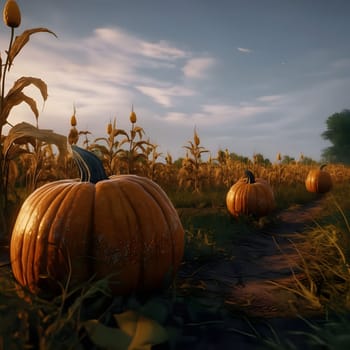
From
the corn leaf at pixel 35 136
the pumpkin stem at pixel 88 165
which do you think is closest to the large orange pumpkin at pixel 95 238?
the pumpkin stem at pixel 88 165

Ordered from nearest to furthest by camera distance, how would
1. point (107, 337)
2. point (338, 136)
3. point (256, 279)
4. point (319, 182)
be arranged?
point (107, 337)
point (256, 279)
point (319, 182)
point (338, 136)

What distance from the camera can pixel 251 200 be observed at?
5.37 metres

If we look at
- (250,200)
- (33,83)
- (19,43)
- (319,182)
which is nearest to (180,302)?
(33,83)

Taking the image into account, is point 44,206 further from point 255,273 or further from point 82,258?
point 255,273

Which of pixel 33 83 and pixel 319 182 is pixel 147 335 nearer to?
pixel 33 83

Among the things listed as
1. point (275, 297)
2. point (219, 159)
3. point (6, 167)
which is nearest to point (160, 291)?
point (275, 297)

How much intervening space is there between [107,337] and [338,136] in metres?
51.0

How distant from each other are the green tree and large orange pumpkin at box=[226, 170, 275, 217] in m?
45.6

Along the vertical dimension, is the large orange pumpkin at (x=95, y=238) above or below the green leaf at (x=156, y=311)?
above

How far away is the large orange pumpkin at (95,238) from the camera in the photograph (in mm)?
1811

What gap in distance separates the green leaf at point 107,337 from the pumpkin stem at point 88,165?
38.9 inches

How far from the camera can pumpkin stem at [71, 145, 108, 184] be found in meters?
2.11

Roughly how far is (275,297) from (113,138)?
15.8ft

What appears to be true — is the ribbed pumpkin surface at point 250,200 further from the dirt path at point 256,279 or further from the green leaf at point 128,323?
the green leaf at point 128,323
